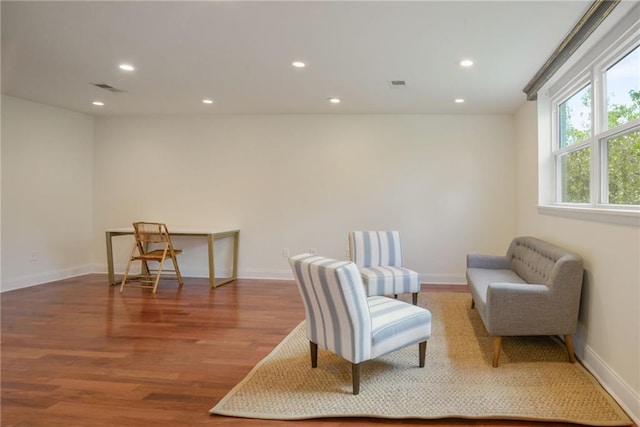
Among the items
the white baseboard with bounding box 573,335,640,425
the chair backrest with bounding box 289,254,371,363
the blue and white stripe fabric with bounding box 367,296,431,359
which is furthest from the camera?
the blue and white stripe fabric with bounding box 367,296,431,359

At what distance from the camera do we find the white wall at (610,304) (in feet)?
6.48

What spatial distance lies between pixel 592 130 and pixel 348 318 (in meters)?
2.44

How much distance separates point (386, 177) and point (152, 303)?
11.5 ft

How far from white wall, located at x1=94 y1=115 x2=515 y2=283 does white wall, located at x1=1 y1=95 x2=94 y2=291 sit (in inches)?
9.4

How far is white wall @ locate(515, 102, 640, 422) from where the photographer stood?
6.48ft

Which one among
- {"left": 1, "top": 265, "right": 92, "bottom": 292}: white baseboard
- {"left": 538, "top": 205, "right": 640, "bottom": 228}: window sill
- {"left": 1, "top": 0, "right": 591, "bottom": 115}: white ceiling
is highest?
{"left": 1, "top": 0, "right": 591, "bottom": 115}: white ceiling

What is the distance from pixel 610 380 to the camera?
218 centimetres

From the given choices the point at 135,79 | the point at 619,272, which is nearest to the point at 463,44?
the point at 619,272

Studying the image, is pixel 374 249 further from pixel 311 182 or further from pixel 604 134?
→ pixel 604 134

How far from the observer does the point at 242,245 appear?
18.3 feet

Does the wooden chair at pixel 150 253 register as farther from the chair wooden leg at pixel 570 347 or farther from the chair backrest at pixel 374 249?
the chair wooden leg at pixel 570 347

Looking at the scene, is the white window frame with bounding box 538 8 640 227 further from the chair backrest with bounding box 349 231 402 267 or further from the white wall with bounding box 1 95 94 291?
the white wall with bounding box 1 95 94 291

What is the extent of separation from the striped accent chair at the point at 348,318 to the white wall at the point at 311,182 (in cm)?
296

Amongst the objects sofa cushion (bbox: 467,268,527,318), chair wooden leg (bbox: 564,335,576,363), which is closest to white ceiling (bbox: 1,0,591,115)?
sofa cushion (bbox: 467,268,527,318)
